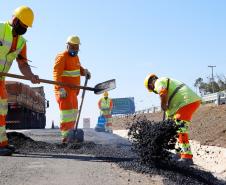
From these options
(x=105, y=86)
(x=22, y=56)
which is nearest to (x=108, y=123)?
(x=105, y=86)

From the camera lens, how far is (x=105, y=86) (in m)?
8.92

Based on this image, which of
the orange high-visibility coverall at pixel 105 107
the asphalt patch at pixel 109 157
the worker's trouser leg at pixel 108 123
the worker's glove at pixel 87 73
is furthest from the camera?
the orange high-visibility coverall at pixel 105 107

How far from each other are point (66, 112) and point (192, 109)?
2.24 m

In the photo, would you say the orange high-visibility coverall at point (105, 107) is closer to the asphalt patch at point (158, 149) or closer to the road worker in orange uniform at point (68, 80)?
the road worker in orange uniform at point (68, 80)

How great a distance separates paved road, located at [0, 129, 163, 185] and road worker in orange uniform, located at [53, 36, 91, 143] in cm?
221

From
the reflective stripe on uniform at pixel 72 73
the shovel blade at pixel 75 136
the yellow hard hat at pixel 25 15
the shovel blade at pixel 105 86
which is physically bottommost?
the shovel blade at pixel 75 136

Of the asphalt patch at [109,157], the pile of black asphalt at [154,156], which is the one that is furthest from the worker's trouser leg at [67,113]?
the pile of black asphalt at [154,156]

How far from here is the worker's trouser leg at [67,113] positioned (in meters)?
9.18

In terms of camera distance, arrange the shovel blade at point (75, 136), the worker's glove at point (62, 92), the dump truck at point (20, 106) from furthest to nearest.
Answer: the dump truck at point (20, 106)
the worker's glove at point (62, 92)
the shovel blade at point (75, 136)

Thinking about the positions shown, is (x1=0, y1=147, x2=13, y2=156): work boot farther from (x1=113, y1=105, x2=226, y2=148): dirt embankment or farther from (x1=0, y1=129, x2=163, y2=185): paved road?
(x1=113, y1=105, x2=226, y2=148): dirt embankment

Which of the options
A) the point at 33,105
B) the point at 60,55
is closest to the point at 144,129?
the point at 60,55

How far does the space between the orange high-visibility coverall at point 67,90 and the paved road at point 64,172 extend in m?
2.20

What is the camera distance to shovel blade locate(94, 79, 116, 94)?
29.0 ft

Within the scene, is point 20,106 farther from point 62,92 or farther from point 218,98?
point 62,92
